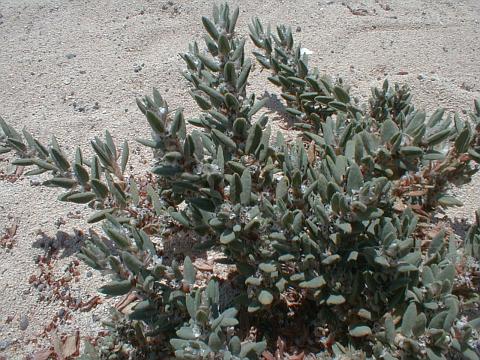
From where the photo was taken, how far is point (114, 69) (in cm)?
369

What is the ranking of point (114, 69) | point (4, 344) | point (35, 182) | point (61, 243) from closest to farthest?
point (4, 344)
point (61, 243)
point (35, 182)
point (114, 69)

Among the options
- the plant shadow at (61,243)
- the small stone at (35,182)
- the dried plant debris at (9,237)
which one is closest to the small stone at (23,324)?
the plant shadow at (61,243)

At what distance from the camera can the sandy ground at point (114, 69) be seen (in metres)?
2.40

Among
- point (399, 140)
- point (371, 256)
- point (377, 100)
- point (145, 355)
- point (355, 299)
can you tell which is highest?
point (399, 140)

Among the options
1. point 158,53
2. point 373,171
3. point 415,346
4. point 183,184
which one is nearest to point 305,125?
point 373,171

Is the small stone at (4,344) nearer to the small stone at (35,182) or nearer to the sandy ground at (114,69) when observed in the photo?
the sandy ground at (114,69)

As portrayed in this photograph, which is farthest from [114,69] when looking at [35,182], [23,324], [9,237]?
[23,324]

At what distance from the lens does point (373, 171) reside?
6.23 ft

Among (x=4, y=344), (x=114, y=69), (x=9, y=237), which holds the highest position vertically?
(x=114, y=69)

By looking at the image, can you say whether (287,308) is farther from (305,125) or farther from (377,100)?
(377,100)

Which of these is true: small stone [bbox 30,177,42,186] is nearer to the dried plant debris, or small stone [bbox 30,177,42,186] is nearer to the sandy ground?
the sandy ground

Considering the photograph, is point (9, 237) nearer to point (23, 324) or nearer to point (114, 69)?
point (23, 324)

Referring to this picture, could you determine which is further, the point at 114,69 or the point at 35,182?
the point at 114,69

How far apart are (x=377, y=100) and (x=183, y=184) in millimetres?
1145
